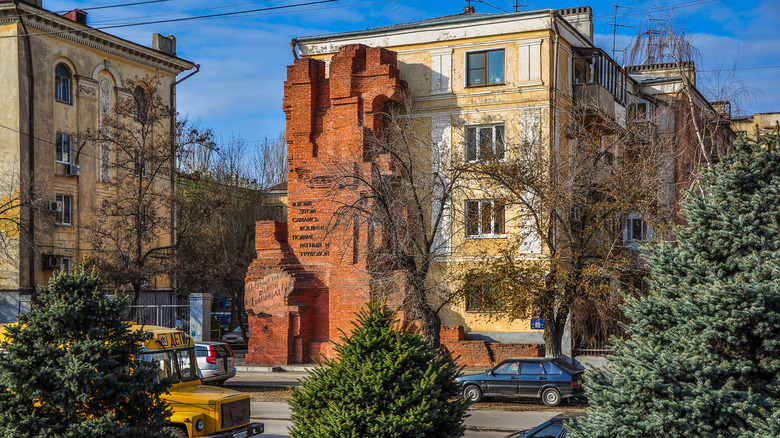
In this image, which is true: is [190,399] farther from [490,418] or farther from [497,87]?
[497,87]

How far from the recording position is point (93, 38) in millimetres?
35312

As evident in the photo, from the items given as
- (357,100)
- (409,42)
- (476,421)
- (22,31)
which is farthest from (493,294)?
(22,31)

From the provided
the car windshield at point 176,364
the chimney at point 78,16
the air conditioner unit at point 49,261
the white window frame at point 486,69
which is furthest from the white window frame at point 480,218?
the chimney at point 78,16

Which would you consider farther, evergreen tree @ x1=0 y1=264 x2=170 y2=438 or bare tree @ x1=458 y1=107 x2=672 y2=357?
bare tree @ x1=458 y1=107 x2=672 y2=357

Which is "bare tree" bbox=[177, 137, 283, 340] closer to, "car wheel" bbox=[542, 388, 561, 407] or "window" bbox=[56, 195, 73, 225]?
"window" bbox=[56, 195, 73, 225]

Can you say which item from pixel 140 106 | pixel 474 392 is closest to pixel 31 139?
pixel 140 106

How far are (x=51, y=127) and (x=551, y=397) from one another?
25555 millimetres

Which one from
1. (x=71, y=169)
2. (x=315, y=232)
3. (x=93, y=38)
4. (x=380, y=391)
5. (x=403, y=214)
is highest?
(x=93, y=38)

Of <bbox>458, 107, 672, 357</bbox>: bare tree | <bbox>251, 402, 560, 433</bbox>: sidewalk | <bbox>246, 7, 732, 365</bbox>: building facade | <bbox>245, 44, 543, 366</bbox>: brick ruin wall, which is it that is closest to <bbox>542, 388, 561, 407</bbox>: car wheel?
<bbox>251, 402, 560, 433</bbox>: sidewalk

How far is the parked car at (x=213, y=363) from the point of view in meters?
21.3

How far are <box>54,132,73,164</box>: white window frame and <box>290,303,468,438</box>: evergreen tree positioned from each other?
29.0 m

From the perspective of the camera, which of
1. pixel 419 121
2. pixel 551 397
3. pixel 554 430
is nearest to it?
pixel 554 430

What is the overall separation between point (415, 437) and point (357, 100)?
19837 millimetres

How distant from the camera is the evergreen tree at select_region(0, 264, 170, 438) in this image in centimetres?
838
